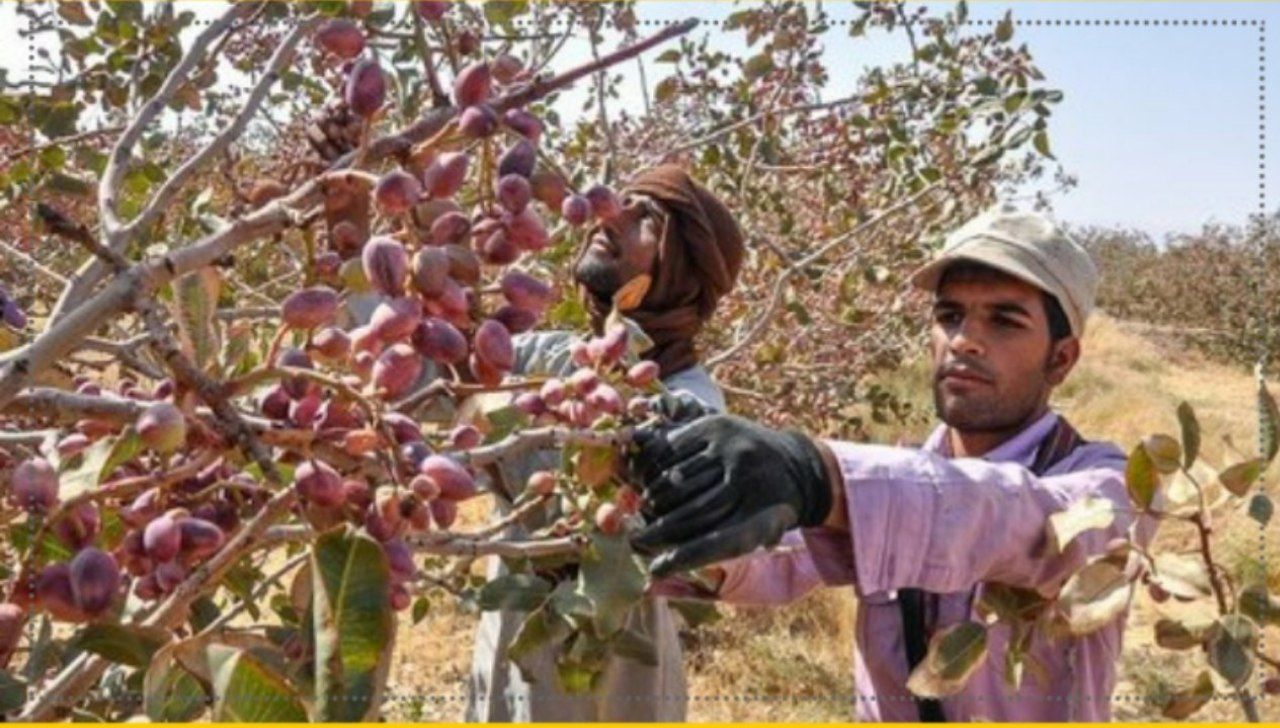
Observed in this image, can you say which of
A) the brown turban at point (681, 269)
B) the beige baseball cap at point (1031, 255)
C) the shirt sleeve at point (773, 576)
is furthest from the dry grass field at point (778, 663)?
the beige baseball cap at point (1031, 255)

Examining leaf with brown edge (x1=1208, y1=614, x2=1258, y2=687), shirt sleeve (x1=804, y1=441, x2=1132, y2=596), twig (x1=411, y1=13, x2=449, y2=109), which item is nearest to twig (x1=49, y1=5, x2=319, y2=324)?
twig (x1=411, y1=13, x2=449, y2=109)

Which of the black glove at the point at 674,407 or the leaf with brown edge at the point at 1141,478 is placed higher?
the black glove at the point at 674,407

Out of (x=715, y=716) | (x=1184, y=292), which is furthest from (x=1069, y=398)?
(x=1184, y=292)

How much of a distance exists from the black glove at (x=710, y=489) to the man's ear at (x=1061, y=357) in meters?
0.75

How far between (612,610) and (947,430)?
0.82 metres

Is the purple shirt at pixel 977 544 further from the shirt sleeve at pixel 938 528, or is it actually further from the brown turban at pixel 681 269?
the brown turban at pixel 681 269

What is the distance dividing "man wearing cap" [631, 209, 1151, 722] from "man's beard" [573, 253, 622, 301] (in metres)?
0.56

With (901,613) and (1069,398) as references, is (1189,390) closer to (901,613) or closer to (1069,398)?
(1069,398)

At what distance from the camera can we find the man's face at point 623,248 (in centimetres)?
215

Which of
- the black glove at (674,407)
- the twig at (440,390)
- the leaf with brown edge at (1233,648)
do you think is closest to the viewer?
the twig at (440,390)

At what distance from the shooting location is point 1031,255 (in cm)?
163

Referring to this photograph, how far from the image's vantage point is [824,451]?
1164 millimetres

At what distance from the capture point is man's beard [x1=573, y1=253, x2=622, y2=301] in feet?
6.99

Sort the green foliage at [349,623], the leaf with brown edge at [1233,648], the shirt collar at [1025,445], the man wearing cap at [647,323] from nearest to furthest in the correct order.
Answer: the green foliage at [349,623] → the leaf with brown edge at [1233,648] → the shirt collar at [1025,445] → the man wearing cap at [647,323]
